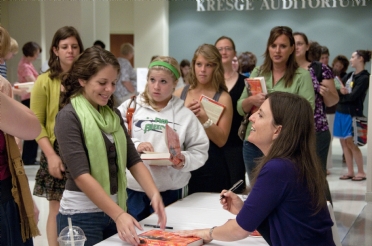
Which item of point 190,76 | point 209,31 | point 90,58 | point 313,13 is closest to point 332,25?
point 313,13

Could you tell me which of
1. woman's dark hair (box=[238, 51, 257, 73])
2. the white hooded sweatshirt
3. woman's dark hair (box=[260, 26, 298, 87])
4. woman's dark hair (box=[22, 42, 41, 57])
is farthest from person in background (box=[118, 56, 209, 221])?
woman's dark hair (box=[22, 42, 41, 57])

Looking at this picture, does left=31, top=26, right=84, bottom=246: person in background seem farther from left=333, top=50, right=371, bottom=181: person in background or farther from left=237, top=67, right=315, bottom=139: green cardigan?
left=333, top=50, right=371, bottom=181: person in background

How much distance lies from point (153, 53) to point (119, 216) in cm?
958

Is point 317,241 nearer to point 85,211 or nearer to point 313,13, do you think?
point 85,211

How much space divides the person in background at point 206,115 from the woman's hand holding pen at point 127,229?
1356 mm

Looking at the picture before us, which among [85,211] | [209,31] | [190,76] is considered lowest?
[85,211]

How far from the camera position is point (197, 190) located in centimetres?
336

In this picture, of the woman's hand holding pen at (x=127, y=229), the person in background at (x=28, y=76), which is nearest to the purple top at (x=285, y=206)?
the woman's hand holding pen at (x=127, y=229)

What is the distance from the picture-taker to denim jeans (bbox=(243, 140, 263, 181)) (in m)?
3.76

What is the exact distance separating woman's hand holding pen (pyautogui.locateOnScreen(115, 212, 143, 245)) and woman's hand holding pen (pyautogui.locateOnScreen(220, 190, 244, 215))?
1.29 feet

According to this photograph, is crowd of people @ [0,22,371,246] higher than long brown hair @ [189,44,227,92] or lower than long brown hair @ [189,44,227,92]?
lower

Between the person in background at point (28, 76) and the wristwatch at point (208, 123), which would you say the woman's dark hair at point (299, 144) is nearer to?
the wristwatch at point (208, 123)

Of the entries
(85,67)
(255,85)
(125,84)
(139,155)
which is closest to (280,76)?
(255,85)

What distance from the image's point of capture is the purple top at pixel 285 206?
1.83m
